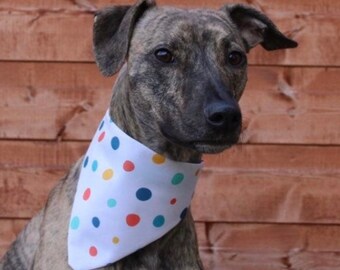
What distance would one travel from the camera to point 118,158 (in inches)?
135

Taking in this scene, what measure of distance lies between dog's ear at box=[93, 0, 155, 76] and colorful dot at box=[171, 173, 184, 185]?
43 cm

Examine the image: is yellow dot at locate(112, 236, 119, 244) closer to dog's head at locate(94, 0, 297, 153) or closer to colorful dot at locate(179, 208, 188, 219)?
colorful dot at locate(179, 208, 188, 219)

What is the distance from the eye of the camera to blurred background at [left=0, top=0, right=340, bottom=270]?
14.8 ft

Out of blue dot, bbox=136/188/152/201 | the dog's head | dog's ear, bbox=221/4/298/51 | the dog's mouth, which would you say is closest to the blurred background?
dog's ear, bbox=221/4/298/51

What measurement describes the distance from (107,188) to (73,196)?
0.15 metres

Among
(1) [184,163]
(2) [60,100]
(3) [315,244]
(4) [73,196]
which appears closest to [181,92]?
(1) [184,163]

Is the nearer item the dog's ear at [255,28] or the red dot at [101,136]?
Answer: the red dot at [101,136]

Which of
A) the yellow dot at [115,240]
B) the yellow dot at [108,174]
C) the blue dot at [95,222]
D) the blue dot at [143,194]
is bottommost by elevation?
the yellow dot at [115,240]

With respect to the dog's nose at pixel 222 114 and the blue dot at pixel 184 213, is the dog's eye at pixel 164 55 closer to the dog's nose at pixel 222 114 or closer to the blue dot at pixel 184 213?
the dog's nose at pixel 222 114

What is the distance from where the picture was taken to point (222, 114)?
3.07 m

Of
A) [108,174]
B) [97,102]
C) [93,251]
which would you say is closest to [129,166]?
[108,174]

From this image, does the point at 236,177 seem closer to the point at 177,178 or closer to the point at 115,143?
the point at 177,178

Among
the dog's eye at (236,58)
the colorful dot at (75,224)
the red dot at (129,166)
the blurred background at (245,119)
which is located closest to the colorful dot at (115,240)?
the colorful dot at (75,224)

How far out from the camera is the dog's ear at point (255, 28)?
3.68 meters
